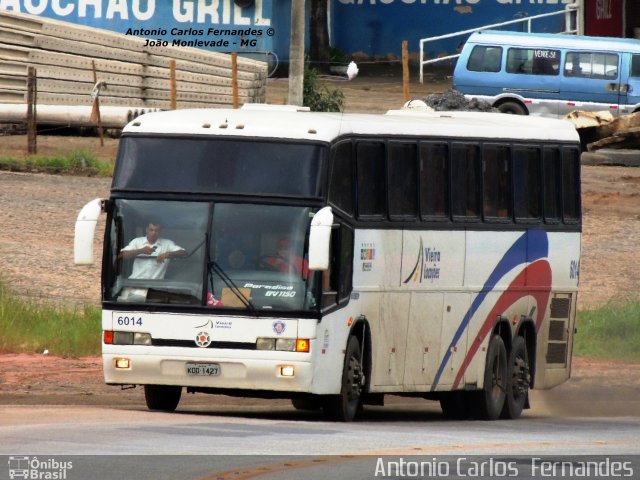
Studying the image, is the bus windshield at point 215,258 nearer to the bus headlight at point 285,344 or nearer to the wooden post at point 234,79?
the bus headlight at point 285,344

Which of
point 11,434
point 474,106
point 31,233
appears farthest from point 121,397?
point 474,106

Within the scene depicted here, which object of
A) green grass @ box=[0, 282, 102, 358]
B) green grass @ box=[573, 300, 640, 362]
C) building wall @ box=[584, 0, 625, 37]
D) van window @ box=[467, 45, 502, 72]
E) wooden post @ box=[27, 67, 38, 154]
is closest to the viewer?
green grass @ box=[0, 282, 102, 358]

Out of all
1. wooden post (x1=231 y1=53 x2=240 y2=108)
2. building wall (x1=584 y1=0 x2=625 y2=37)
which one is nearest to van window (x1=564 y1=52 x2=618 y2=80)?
wooden post (x1=231 y1=53 x2=240 y2=108)

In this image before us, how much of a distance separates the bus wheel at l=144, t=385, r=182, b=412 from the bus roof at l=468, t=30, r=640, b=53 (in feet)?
85.8

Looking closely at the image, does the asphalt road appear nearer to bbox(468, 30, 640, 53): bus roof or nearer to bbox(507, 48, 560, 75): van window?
bbox(507, 48, 560, 75): van window

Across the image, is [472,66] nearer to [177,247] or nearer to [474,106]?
[474,106]

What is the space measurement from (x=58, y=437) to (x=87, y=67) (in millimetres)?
28831

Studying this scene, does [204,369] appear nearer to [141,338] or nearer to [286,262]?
[141,338]

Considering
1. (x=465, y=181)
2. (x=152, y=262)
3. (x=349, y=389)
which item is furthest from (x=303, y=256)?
(x=465, y=181)

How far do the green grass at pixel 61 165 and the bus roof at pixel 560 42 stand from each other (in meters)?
10.9

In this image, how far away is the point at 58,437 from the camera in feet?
42.2

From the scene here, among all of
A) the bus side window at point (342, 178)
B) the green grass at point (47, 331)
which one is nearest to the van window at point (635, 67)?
the green grass at point (47, 331)

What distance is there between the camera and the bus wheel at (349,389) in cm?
1588

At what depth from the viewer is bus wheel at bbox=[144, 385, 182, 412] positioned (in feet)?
54.4
